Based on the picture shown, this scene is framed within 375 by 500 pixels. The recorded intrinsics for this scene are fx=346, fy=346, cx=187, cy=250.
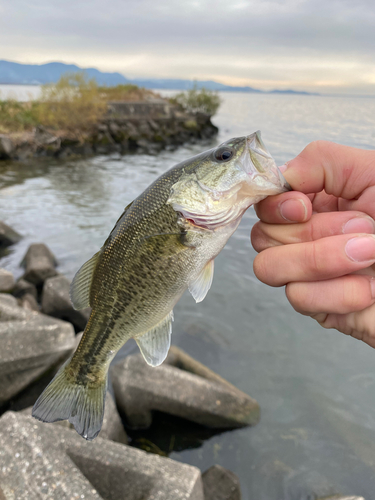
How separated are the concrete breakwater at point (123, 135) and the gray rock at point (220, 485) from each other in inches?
1035

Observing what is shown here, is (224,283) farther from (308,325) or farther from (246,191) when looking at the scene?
(246,191)

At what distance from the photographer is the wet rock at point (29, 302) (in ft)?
22.5

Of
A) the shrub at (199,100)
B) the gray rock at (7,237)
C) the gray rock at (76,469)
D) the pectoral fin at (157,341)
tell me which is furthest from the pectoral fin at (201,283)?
the shrub at (199,100)

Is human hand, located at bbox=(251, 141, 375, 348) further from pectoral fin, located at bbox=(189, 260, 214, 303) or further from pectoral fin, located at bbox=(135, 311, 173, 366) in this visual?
pectoral fin, located at bbox=(135, 311, 173, 366)

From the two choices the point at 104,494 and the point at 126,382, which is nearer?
the point at 104,494

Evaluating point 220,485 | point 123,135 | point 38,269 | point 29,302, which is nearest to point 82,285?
point 220,485

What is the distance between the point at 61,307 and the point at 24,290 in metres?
1.75

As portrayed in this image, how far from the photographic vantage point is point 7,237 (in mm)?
11148

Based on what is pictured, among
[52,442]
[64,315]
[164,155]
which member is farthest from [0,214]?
[164,155]

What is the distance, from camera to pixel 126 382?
4.58m

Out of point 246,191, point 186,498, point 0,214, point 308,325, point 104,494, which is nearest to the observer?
point 246,191

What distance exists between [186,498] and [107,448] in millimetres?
826

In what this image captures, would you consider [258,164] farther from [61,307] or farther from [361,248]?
[61,307]

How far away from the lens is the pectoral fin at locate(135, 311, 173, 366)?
7.16 ft
